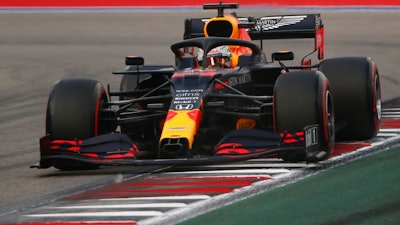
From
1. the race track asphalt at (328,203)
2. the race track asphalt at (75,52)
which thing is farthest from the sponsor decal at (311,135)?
the race track asphalt at (75,52)

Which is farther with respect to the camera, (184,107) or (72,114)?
(72,114)

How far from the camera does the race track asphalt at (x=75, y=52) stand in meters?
11.9

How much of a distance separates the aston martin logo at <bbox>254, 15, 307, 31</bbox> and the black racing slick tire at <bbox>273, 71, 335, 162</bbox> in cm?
393

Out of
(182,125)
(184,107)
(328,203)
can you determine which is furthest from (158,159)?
(328,203)

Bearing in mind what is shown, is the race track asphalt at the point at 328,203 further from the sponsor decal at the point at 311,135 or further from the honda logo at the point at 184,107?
the honda logo at the point at 184,107

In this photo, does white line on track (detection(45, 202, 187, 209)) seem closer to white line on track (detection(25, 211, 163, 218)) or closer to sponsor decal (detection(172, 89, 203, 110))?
white line on track (detection(25, 211, 163, 218))

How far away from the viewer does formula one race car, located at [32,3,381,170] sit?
1126 centimetres

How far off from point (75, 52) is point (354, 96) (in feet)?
43.0

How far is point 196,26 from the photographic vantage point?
50.8 ft

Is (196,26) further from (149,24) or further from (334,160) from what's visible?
(149,24)

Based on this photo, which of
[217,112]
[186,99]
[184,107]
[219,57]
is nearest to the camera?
[184,107]

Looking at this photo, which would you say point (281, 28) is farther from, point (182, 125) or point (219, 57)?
point (182, 125)

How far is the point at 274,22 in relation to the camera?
15.5 metres

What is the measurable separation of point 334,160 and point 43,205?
318 cm
